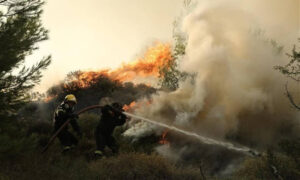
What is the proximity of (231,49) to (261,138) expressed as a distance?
224 inches

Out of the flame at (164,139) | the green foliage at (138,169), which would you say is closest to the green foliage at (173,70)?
the flame at (164,139)

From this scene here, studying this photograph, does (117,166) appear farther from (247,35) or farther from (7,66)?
(247,35)

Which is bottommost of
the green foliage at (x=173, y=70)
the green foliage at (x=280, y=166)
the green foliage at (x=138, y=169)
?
the green foliage at (x=138, y=169)

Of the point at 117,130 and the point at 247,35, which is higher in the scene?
the point at 247,35

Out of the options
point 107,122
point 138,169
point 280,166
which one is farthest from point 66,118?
point 280,166

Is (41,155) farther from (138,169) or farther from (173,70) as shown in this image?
(173,70)

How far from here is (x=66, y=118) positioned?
1400 centimetres

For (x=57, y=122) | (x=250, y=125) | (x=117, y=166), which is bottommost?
(x=117, y=166)

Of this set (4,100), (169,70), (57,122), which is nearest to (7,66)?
(4,100)

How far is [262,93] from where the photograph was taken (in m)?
20.6

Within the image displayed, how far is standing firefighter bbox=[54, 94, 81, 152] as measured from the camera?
534 inches

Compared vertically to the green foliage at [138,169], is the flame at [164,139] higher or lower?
higher

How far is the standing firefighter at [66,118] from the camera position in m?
13.6

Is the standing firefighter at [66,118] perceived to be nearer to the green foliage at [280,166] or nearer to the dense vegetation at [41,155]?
the dense vegetation at [41,155]
